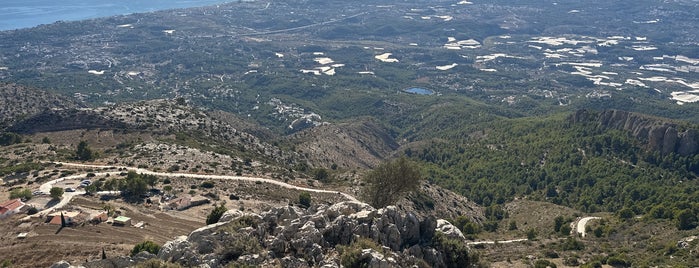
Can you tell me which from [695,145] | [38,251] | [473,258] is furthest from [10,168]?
[695,145]

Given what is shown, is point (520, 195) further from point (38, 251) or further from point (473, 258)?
point (38, 251)

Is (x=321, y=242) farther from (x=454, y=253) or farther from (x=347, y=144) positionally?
(x=347, y=144)

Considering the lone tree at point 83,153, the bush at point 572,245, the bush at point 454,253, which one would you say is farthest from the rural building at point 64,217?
the bush at point 572,245

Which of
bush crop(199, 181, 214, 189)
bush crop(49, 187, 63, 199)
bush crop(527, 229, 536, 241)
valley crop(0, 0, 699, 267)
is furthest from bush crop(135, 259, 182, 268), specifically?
bush crop(527, 229, 536, 241)

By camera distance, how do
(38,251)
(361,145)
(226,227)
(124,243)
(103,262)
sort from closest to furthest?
(103,262), (226,227), (38,251), (124,243), (361,145)

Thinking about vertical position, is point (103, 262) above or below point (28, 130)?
above

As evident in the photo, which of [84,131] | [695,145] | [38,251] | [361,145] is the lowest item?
[361,145]
